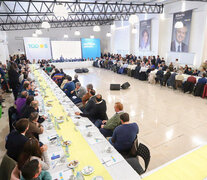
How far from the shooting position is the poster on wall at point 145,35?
1427 cm

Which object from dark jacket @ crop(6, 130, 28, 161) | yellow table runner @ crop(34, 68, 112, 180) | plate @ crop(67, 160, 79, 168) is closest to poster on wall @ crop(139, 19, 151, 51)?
yellow table runner @ crop(34, 68, 112, 180)

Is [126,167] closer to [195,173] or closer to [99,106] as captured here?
[195,173]

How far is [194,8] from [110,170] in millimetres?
11854

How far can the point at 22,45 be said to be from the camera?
67.3 feet

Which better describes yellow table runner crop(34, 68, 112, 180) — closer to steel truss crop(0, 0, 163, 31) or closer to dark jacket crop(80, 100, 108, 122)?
dark jacket crop(80, 100, 108, 122)

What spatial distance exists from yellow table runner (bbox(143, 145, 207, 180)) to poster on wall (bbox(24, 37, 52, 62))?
2009 centimetres

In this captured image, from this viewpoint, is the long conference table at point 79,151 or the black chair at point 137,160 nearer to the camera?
the long conference table at point 79,151

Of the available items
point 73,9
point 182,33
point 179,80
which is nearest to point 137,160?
point 179,80

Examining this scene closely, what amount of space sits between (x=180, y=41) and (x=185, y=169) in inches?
450

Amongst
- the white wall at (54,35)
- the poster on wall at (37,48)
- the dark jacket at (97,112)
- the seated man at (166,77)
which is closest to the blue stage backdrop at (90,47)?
the white wall at (54,35)

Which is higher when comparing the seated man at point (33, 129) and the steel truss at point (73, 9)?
the steel truss at point (73, 9)

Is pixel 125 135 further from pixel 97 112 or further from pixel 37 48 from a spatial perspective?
pixel 37 48

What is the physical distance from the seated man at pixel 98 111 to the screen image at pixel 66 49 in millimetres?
18300

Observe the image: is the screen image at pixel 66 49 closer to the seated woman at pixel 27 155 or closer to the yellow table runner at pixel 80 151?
the yellow table runner at pixel 80 151
